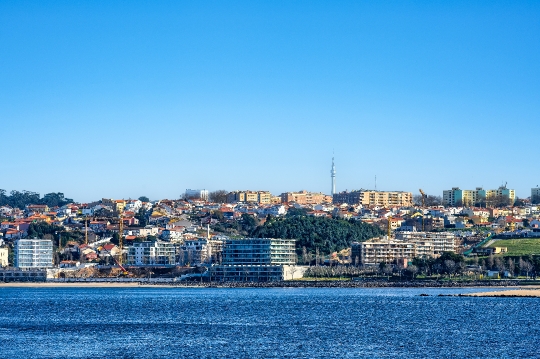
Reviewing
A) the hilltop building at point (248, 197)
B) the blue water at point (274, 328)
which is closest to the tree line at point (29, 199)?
the hilltop building at point (248, 197)

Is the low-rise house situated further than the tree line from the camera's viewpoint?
No

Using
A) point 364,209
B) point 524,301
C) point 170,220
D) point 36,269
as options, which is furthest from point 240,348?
point 364,209

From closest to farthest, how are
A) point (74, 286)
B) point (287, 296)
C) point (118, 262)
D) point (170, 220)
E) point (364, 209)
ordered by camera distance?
point (287, 296) → point (74, 286) → point (118, 262) → point (170, 220) → point (364, 209)

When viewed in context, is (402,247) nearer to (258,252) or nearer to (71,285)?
(258,252)

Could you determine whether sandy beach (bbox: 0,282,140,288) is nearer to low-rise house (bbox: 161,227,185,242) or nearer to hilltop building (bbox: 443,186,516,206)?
low-rise house (bbox: 161,227,185,242)

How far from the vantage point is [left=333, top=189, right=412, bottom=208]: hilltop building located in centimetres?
19388

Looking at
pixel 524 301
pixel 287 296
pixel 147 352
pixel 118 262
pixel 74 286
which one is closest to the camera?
pixel 147 352

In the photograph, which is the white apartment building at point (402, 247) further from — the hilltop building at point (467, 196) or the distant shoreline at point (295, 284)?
the hilltop building at point (467, 196)

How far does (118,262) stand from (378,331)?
7782cm

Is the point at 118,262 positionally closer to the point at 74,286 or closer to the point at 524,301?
the point at 74,286

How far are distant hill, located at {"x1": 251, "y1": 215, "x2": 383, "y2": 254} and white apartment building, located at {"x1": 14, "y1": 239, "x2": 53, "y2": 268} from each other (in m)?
24.7

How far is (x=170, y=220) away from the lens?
154 metres

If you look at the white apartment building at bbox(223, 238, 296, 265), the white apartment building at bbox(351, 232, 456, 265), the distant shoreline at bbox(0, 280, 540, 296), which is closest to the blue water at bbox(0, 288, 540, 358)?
the distant shoreline at bbox(0, 280, 540, 296)

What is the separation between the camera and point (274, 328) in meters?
45.8
